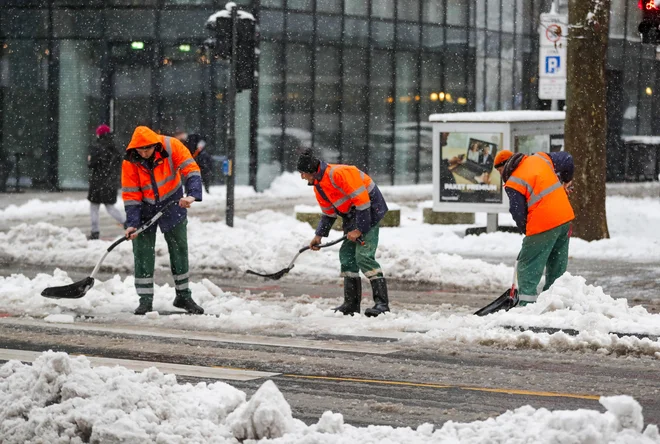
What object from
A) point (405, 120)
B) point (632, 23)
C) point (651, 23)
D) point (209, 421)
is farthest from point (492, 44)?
point (209, 421)

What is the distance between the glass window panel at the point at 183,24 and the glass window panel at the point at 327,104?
3.46 metres

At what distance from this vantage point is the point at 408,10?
3650 centimetres

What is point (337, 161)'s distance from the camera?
116 ft

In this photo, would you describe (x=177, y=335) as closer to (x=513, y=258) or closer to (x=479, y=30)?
(x=513, y=258)

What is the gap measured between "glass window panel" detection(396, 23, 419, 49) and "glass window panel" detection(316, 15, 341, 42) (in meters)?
2.22

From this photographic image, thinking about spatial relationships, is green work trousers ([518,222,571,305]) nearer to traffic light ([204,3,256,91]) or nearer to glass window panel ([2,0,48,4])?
traffic light ([204,3,256,91])

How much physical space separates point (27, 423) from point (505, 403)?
9.19 feet

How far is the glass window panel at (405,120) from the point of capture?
36.6 metres

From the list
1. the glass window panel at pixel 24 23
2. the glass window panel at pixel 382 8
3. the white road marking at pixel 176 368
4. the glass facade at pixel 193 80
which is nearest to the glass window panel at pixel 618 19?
the glass facade at pixel 193 80

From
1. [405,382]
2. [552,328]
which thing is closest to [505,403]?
[405,382]

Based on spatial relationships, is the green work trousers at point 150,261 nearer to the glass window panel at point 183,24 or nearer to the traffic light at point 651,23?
the traffic light at point 651,23

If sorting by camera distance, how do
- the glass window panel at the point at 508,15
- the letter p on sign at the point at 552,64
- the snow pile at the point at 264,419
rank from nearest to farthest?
the snow pile at the point at 264,419
the letter p on sign at the point at 552,64
the glass window panel at the point at 508,15

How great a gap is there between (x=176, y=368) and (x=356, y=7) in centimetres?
2746

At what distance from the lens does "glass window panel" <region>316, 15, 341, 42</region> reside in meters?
34.4
